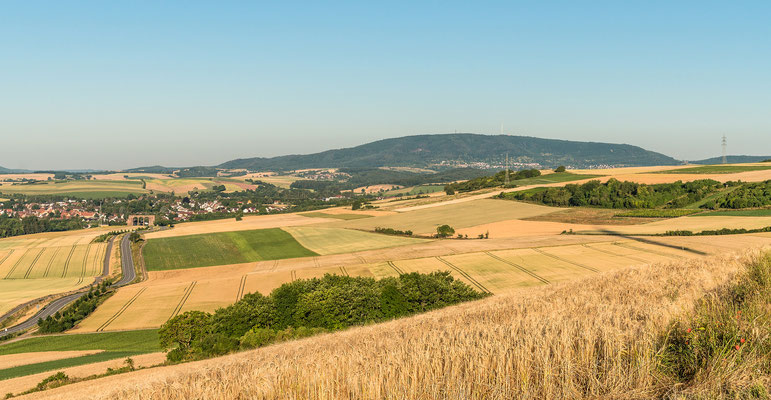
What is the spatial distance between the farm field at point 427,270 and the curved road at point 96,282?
939 cm

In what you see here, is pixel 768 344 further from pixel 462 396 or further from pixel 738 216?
pixel 738 216

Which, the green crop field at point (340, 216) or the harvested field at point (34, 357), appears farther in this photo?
the green crop field at point (340, 216)

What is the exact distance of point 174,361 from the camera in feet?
105

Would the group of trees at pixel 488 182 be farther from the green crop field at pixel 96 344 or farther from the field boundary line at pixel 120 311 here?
the green crop field at pixel 96 344

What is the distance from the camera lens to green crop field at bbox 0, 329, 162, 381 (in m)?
41.2

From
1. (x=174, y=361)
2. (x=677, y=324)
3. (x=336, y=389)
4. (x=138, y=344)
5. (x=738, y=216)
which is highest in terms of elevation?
(x=677, y=324)

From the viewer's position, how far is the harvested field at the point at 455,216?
100m

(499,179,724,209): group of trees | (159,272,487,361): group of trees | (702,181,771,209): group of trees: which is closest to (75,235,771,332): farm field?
(159,272,487,361): group of trees

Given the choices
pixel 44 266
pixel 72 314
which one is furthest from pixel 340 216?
pixel 72 314

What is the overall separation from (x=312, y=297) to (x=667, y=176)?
112m

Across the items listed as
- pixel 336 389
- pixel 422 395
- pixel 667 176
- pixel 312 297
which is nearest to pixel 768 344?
pixel 422 395

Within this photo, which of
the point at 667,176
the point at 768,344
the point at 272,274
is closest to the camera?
the point at 768,344

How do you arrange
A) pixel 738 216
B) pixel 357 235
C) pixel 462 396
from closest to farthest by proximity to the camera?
pixel 462 396 < pixel 738 216 < pixel 357 235

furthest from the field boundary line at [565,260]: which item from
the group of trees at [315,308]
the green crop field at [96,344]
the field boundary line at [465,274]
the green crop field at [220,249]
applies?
the green crop field at [96,344]
